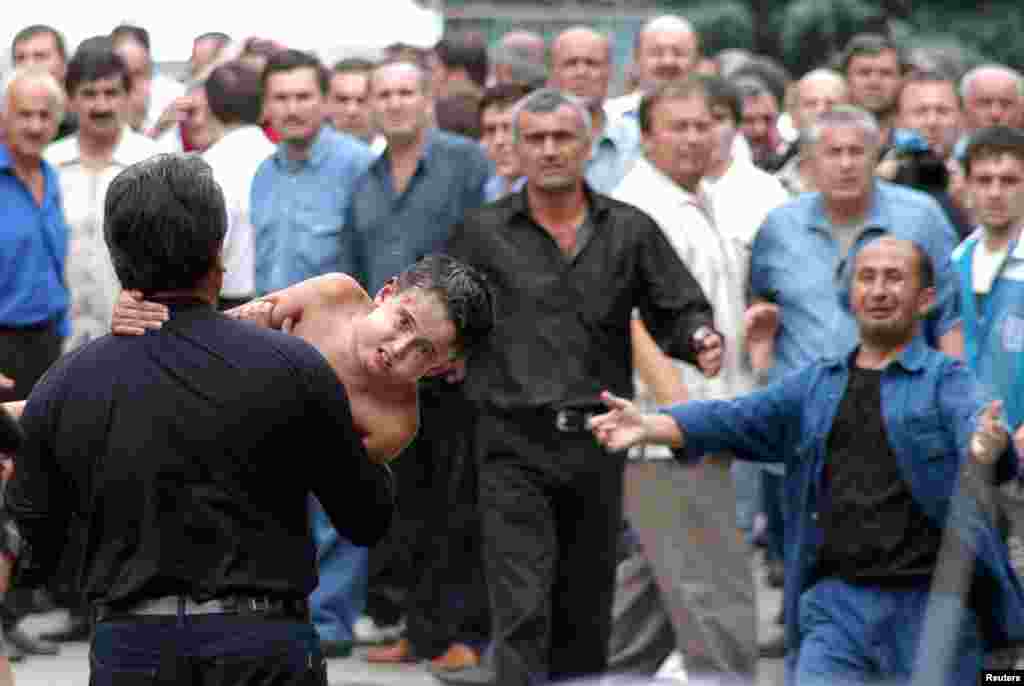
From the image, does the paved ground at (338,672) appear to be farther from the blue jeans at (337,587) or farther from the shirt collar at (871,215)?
the shirt collar at (871,215)

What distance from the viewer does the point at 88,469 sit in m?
4.78

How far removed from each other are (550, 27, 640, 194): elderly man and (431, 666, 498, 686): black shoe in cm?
270

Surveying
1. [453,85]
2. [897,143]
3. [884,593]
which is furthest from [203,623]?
[453,85]

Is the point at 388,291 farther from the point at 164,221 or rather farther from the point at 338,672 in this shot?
the point at 338,672

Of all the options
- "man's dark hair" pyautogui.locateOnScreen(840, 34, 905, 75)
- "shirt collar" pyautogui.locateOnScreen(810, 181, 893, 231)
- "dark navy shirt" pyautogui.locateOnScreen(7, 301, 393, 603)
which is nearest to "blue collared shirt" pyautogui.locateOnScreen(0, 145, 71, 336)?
"shirt collar" pyautogui.locateOnScreen(810, 181, 893, 231)

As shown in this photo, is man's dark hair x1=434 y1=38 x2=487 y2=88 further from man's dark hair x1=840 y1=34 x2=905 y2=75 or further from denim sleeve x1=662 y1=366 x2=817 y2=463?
denim sleeve x1=662 y1=366 x2=817 y2=463

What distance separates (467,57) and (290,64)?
7.31 feet

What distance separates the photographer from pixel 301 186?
413 inches

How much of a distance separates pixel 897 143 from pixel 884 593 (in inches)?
194

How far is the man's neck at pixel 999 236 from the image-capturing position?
920 centimetres

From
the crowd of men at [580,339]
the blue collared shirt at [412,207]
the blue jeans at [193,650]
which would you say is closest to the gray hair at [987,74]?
the crowd of men at [580,339]

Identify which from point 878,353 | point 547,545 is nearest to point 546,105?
point 547,545

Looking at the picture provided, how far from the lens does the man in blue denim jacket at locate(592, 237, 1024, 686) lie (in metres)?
7.26

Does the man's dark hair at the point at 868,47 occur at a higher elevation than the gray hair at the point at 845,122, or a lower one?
higher
